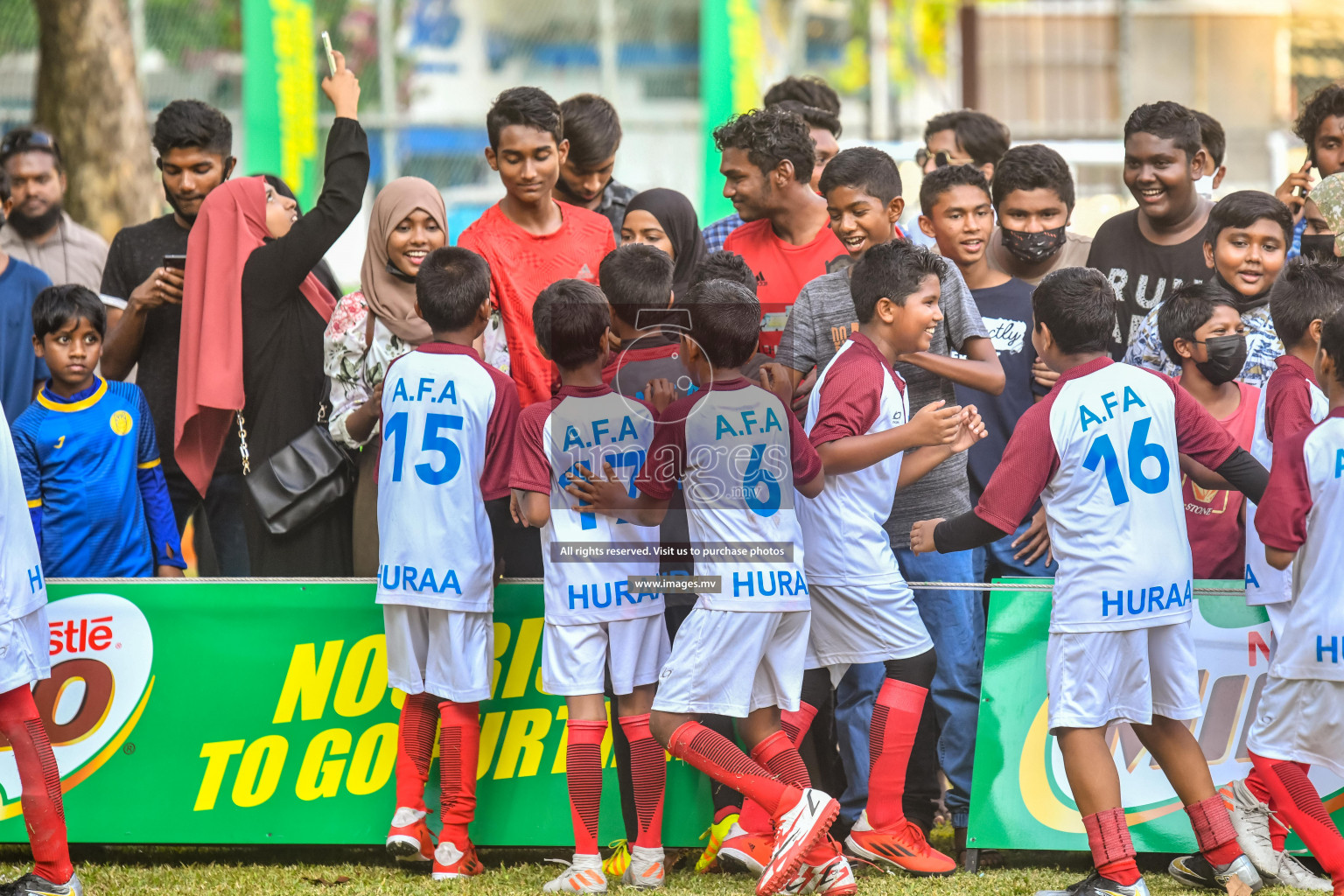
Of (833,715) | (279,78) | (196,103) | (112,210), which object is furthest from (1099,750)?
(279,78)

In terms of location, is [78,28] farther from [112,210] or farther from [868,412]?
[868,412]

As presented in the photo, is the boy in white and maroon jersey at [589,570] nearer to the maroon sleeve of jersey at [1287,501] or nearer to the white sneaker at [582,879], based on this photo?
the white sneaker at [582,879]

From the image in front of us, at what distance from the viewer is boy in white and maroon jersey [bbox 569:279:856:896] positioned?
158 inches

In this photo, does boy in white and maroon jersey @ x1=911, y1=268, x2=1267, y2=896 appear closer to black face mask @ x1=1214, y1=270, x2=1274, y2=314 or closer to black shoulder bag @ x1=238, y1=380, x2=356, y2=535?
black face mask @ x1=1214, y1=270, x2=1274, y2=314

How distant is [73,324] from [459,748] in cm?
197

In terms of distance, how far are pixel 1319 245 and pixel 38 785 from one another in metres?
4.48

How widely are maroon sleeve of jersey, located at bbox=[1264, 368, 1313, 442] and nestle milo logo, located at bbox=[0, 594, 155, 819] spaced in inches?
140

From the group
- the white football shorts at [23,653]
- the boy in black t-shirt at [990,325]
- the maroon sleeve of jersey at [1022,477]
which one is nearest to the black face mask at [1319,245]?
the boy in black t-shirt at [990,325]

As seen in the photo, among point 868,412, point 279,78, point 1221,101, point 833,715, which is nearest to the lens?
point 868,412

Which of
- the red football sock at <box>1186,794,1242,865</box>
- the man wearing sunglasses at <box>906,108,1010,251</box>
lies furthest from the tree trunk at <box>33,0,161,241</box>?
the red football sock at <box>1186,794,1242,865</box>

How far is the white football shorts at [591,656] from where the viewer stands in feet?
13.7

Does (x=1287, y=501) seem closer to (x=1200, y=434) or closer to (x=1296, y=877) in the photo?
(x=1200, y=434)

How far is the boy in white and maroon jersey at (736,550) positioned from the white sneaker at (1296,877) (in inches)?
49.2

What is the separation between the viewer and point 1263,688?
420 centimetres
